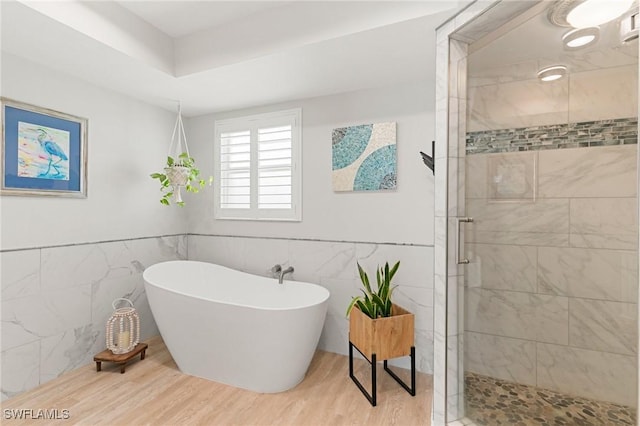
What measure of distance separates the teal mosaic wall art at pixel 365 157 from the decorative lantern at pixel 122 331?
6.44ft

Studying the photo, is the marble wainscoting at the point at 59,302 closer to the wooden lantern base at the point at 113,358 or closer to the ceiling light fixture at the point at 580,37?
the wooden lantern base at the point at 113,358

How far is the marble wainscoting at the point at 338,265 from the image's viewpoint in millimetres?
2432

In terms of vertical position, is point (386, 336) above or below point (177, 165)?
below

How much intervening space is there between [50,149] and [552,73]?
10.4 ft

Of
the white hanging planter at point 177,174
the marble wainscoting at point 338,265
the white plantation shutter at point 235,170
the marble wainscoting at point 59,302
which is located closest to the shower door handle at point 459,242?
the marble wainscoting at point 338,265

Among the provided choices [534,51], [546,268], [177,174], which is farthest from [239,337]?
A: [534,51]

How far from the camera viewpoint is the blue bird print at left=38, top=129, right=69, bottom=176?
2243mm

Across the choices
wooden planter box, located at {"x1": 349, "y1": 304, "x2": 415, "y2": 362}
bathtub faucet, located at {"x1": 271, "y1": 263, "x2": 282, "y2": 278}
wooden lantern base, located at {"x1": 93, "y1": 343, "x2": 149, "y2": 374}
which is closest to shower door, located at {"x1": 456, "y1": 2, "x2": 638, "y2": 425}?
Answer: wooden planter box, located at {"x1": 349, "y1": 304, "x2": 415, "y2": 362}

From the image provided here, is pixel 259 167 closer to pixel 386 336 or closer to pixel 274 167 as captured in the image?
pixel 274 167

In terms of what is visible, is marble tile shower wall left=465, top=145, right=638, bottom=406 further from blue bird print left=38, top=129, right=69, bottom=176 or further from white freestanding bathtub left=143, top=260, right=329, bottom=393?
blue bird print left=38, top=129, right=69, bottom=176

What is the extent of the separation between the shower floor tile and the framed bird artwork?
297cm

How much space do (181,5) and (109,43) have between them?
49 cm

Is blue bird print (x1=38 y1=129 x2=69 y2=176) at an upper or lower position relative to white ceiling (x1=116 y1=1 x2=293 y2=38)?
lower

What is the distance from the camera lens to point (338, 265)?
272 cm
